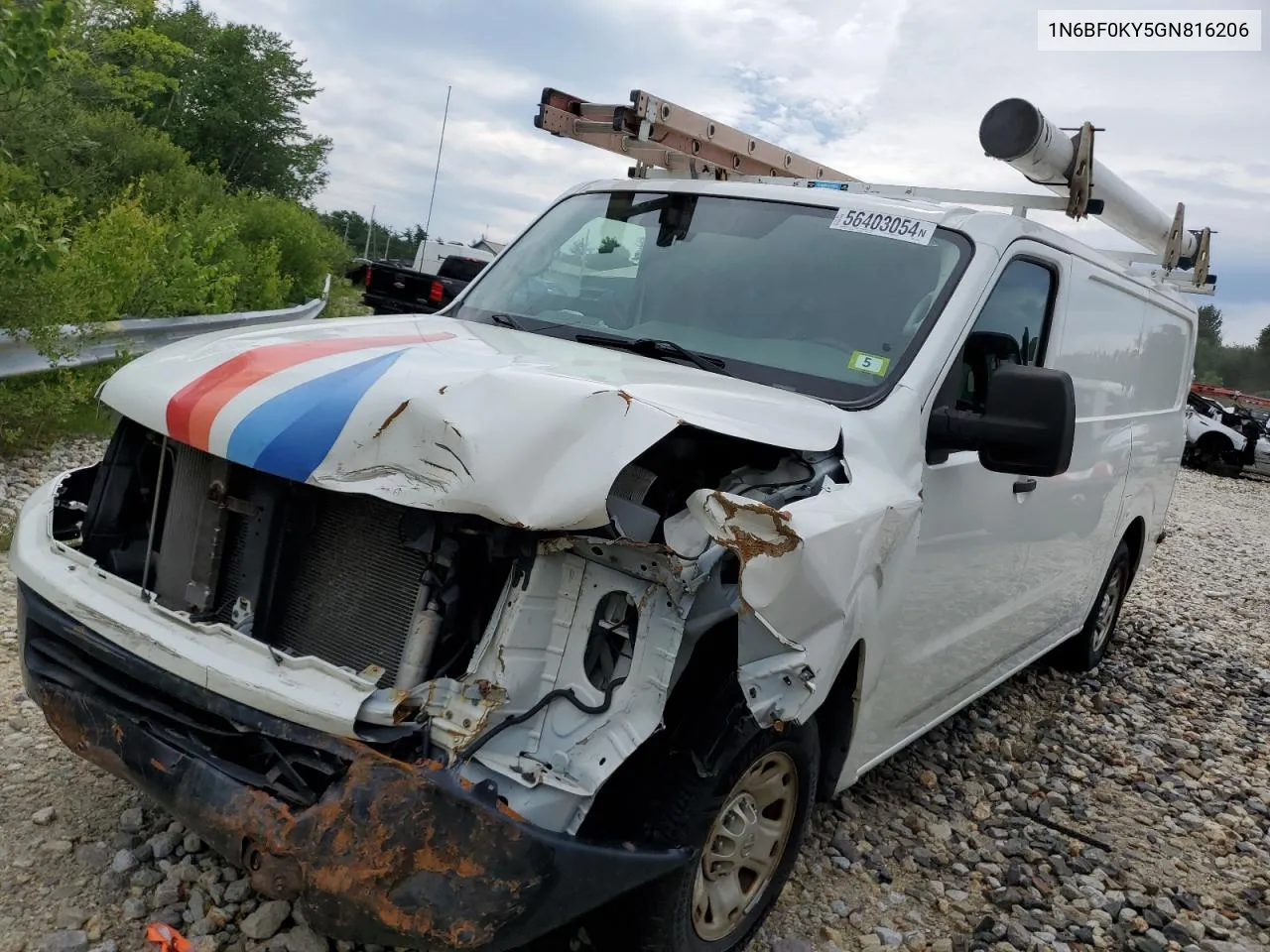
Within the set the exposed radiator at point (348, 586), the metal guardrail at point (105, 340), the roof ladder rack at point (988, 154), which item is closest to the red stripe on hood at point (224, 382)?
the exposed radiator at point (348, 586)

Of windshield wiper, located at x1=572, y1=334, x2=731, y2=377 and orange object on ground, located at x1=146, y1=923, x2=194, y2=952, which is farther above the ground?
windshield wiper, located at x1=572, y1=334, x2=731, y2=377

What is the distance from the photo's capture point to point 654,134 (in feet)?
16.0

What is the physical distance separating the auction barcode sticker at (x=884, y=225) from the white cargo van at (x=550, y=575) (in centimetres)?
1

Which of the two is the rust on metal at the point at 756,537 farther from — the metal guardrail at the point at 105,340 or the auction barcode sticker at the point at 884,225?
the metal guardrail at the point at 105,340

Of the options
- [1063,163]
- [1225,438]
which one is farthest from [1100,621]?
[1225,438]

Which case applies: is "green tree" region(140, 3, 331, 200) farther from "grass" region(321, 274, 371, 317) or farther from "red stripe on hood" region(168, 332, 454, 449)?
"red stripe on hood" region(168, 332, 454, 449)

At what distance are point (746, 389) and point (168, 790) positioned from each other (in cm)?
166

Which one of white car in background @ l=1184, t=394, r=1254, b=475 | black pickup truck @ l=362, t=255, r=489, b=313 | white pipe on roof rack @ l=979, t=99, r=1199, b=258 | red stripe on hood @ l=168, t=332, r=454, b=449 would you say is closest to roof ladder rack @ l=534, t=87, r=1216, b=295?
white pipe on roof rack @ l=979, t=99, r=1199, b=258

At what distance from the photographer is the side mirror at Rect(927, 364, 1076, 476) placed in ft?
9.47

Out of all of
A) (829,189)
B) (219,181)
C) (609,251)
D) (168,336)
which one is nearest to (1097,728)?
(829,189)

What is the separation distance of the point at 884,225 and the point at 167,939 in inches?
111

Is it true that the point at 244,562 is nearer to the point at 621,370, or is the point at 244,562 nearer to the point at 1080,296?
the point at 621,370

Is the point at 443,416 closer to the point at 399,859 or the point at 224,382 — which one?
the point at 224,382

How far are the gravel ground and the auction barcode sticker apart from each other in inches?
78.3
